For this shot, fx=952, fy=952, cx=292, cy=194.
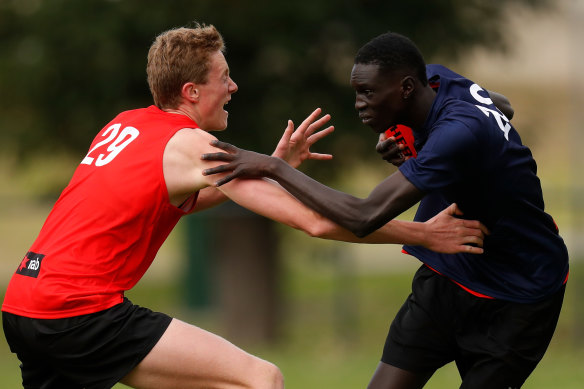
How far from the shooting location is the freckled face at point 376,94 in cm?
437

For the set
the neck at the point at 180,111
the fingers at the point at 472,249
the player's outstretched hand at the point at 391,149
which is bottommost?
the fingers at the point at 472,249

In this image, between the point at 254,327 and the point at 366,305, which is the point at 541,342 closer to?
the point at 254,327

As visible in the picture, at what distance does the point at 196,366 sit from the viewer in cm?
403

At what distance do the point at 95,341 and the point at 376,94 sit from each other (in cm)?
167

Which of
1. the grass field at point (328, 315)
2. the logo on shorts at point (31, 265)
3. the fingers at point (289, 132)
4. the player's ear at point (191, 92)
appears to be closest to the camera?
the logo on shorts at point (31, 265)

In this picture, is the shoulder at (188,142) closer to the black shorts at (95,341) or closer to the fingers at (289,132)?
the fingers at (289,132)

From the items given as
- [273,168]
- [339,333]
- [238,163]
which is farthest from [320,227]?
[339,333]

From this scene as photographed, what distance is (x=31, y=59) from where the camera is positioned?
474 inches

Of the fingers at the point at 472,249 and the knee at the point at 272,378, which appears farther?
the fingers at the point at 472,249

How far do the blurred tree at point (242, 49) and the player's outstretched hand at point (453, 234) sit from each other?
706 centimetres

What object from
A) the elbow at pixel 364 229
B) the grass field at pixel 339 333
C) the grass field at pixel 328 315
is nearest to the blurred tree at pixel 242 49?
the grass field at pixel 328 315

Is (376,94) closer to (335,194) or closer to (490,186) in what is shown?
(335,194)

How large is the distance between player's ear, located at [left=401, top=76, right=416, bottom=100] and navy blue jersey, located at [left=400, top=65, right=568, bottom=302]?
0.49 ft

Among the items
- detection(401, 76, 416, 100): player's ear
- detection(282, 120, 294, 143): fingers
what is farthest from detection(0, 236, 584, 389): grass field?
detection(401, 76, 416, 100): player's ear
